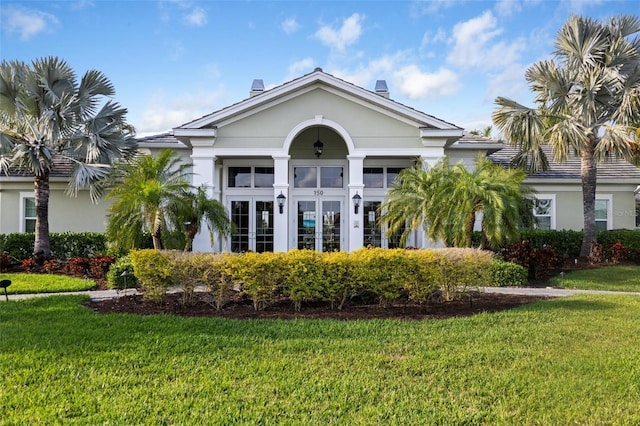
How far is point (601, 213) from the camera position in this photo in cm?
1814

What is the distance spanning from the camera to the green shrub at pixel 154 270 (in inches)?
320

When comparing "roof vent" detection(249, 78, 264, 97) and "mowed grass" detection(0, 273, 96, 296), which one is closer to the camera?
"mowed grass" detection(0, 273, 96, 296)

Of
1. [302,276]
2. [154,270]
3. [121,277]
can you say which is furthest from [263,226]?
[302,276]

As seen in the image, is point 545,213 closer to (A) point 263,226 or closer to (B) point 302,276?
(A) point 263,226

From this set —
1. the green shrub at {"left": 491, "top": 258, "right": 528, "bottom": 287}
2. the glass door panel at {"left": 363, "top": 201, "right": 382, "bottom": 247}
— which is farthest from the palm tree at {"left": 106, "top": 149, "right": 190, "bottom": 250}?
the green shrub at {"left": 491, "top": 258, "right": 528, "bottom": 287}

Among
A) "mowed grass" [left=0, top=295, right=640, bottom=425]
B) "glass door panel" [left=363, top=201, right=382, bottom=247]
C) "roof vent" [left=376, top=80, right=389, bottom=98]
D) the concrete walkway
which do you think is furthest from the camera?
"roof vent" [left=376, top=80, right=389, bottom=98]

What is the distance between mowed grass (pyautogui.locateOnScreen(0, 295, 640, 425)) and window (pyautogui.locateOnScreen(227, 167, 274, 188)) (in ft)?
32.8

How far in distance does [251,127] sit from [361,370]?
11443 mm

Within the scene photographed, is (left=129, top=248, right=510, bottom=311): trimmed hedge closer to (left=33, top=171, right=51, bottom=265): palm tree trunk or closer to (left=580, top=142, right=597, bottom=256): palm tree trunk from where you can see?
(left=33, top=171, right=51, bottom=265): palm tree trunk

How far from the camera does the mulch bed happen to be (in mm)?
7676

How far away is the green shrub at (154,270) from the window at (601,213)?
1823 centimetres

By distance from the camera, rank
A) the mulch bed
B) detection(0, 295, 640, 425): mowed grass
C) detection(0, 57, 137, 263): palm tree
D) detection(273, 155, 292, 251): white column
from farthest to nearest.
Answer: detection(273, 155, 292, 251): white column
detection(0, 57, 137, 263): palm tree
the mulch bed
detection(0, 295, 640, 425): mowed grass

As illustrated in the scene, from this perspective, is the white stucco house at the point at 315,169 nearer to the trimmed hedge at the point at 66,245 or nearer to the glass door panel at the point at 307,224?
the glass door panel at the point at 307,224

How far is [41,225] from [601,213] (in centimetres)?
2257
